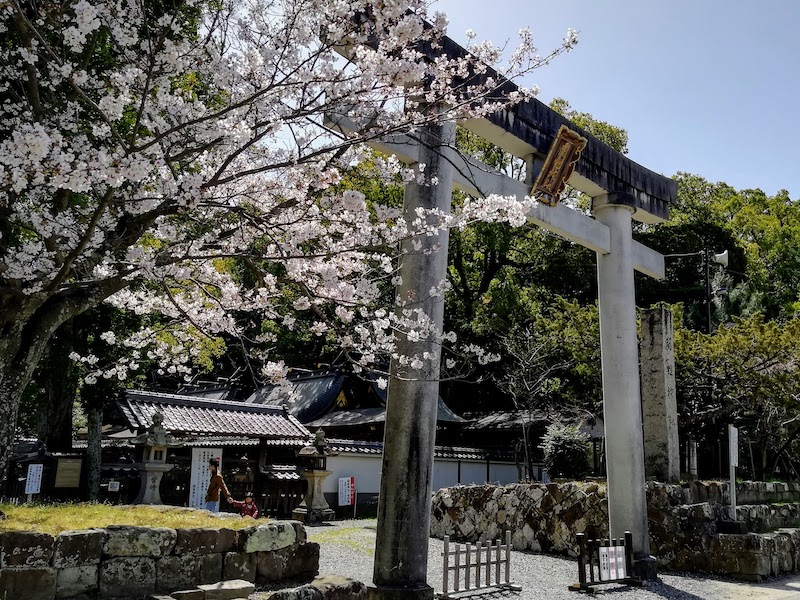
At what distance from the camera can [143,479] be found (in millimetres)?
11180

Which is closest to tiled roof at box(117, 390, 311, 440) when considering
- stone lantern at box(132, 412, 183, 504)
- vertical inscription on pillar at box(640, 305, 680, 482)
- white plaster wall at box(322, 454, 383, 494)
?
stone lantern at box(132, 412, 183, 504)

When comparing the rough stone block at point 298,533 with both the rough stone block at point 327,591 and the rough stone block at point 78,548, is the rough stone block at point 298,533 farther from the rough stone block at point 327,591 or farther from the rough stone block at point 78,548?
the rough stone block at point 327,591

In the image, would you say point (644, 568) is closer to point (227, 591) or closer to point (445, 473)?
point (227, 591)

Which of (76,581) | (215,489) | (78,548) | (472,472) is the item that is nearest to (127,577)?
(76,581)

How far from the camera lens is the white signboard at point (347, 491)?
16141 mm

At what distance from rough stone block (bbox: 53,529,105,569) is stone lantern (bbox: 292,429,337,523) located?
9.05m

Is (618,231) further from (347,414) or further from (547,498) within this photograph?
(347,414)

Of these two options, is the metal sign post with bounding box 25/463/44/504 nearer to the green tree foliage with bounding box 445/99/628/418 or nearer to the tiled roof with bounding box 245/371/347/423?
the tiled roof with bounding box 245/371/347/423

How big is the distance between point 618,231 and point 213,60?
682cm

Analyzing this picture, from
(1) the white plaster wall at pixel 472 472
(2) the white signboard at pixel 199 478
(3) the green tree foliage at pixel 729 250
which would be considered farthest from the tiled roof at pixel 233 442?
(3) the green tree foliage at pixel 729 250

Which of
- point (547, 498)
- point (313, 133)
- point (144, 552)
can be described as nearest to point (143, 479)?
point (144, 552)

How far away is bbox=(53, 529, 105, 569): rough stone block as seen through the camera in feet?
16.7

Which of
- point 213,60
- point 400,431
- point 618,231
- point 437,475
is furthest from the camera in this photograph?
point 437,475

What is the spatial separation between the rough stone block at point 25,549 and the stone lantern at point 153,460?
6187 mm
